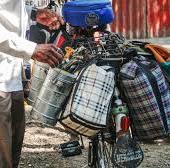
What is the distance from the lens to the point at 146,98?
11.2ft

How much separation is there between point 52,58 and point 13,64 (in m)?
0.59

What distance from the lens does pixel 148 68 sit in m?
3.49

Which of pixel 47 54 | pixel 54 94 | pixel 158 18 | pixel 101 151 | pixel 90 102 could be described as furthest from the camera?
pixel 158 18

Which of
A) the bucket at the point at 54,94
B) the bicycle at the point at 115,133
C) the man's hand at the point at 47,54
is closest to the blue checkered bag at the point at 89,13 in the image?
the bicycle at the point at 115,133

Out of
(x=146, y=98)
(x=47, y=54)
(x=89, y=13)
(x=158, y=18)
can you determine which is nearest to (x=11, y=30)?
(x=47, y=54)

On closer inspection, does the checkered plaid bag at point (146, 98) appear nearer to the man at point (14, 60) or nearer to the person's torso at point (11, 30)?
the man at point (14, 60)

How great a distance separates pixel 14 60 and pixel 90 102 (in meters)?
0.71

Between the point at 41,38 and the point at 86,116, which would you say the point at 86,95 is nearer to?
the point at 86,116

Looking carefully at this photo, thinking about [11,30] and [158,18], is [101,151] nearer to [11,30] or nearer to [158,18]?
[11,30]

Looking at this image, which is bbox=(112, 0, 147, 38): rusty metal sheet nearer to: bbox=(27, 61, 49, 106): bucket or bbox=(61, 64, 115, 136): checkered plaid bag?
bbox=(27, 61, 49, 106): bucket

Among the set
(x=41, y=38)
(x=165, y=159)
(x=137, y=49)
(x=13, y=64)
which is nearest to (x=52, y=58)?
(x=13, y=64)

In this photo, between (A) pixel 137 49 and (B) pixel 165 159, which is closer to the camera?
(A) pixel 137 49

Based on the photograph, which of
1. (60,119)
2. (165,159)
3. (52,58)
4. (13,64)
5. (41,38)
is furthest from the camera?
(165,159)

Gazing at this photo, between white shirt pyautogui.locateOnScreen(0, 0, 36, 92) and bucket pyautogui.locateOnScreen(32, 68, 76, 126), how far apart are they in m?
0.24
